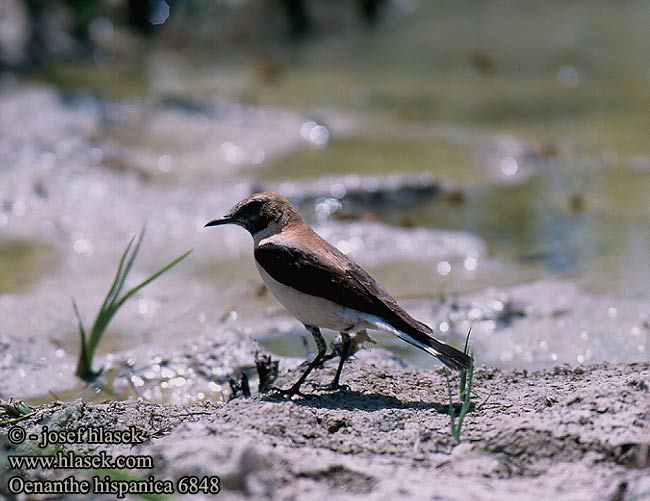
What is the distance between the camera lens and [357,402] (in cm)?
447

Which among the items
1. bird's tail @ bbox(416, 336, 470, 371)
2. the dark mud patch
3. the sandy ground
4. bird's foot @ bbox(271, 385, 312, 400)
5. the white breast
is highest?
the dark mud patch

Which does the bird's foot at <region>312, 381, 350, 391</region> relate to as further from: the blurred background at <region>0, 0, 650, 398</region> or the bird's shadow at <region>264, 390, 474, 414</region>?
the blurred background at <region>0, 0, 650, 398</region>

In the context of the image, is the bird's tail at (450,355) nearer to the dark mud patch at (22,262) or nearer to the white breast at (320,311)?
the white breast at (320,311)

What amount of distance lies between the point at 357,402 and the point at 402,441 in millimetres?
621

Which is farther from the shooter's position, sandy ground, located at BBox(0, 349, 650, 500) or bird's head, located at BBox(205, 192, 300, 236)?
bird's head, located at BBox(205, 192, 300, 236)

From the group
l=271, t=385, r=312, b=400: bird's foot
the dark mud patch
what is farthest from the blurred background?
l=271, t=385, r=312, b=400: bird's foot

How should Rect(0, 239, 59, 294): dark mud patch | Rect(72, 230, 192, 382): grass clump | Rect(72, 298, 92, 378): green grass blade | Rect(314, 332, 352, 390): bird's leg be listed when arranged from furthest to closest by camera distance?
Rect(0, 239, 59, 294): dark mud patch, Rect(72, 298, 92, 378): green grass blade, Rect(72, 230, 192, 382): grass clump, Rect(314, 332, 352, 390): bird's leg

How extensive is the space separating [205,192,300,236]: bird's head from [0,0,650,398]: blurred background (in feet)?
3.17

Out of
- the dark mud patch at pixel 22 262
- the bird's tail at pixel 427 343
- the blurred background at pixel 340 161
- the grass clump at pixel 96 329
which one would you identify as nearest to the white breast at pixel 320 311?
the bird's tail at pixel 427 343

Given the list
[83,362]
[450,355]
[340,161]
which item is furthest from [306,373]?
[340,161]

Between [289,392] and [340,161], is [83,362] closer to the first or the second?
[289,392]

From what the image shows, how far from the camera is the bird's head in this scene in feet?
16.7

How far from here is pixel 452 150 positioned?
34.3 feet

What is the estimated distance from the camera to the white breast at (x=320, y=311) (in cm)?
458
